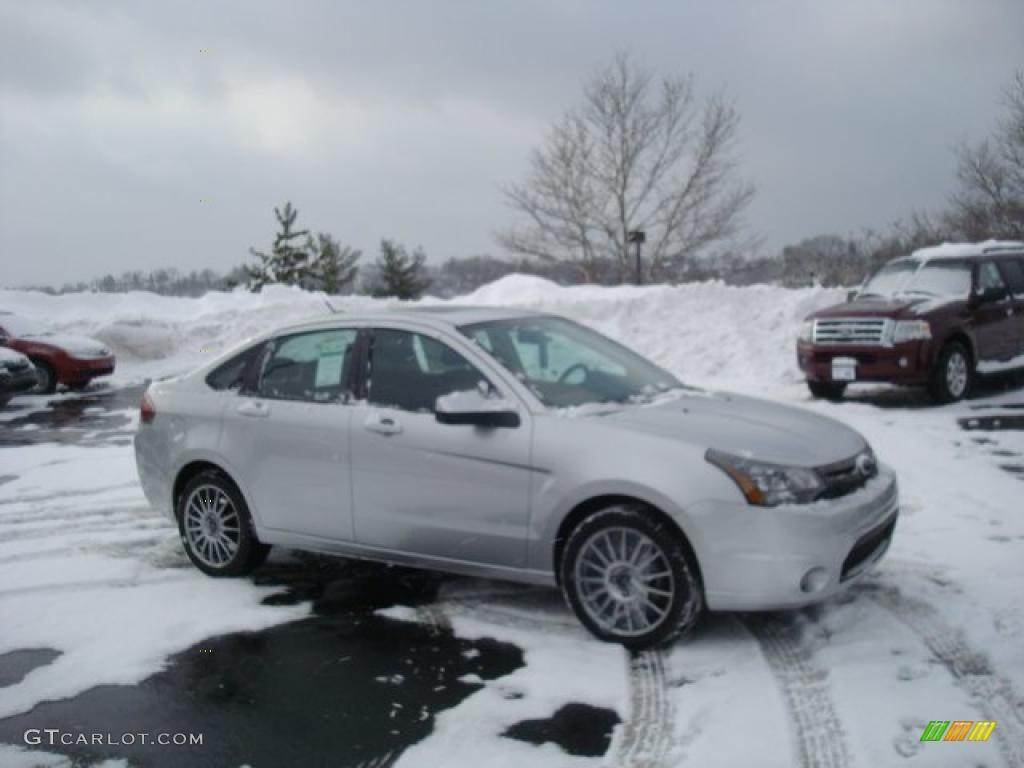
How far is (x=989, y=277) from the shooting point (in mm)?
12562

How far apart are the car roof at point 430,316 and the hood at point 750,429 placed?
1081 mm

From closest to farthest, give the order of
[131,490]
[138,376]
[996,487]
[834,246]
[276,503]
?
1. [276,503]
2. [996,487]
3. [131,490]
4. [138,376]
5. [834,246]

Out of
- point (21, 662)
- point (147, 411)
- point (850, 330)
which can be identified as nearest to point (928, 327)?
point (850, 330)

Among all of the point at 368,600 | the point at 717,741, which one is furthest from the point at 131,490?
the point at 717,741

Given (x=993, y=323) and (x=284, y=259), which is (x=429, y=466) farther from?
(x=284, y=259)

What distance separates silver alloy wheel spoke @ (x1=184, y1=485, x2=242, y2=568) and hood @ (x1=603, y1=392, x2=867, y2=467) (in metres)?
2.48

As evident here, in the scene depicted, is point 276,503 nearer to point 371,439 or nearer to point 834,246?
point 371,439

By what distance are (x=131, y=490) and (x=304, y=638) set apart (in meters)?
Answer: 4.15

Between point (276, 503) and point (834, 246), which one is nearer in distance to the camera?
point (276, 503)

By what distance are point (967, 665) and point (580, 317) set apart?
636 inches

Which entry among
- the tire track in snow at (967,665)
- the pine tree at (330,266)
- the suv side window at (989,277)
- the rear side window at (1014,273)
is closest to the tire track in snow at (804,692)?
the tire track in snow at (967,665)

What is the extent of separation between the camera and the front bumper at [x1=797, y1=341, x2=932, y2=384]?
11.5m

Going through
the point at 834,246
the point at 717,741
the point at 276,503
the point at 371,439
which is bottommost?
the point at 717,741

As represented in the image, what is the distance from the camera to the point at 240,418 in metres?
5.67
